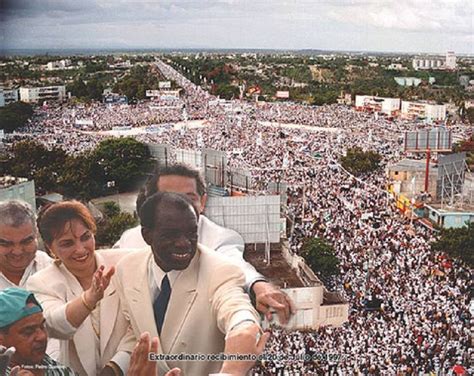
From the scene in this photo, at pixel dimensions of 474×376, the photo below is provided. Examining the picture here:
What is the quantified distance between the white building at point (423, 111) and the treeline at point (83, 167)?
13.6ft

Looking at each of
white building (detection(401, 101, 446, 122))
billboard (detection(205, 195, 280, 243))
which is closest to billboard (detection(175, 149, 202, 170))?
billboard (detection(205, 195, 280, 243))

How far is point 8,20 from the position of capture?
3211 mm

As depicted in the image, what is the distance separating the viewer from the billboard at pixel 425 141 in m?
4.98

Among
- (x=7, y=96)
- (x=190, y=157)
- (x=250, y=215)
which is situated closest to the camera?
(x=190, y=157)

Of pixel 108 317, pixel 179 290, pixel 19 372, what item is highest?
pixel 179 290

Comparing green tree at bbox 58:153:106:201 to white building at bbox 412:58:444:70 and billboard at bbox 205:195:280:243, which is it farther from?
white building at bbox 412:58:444:70

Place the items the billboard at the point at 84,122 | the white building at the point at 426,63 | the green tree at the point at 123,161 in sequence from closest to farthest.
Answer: the green tree at the point at 123,161 → the billboard at the point at 84,122 → the white building at the point at 426,63

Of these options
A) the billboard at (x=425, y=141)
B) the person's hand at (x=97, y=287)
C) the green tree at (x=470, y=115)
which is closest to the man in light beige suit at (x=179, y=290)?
the person's hand at (x=97, y=287)

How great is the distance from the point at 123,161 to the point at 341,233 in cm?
156

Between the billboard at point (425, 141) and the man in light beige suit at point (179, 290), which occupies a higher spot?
the billboard at point (425, 141)

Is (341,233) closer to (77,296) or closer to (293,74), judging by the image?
(293,74)

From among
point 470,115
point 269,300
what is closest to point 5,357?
point 269,300

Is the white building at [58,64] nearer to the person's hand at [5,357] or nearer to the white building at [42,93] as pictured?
the white building at [42,93]

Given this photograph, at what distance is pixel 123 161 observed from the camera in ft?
11.3
